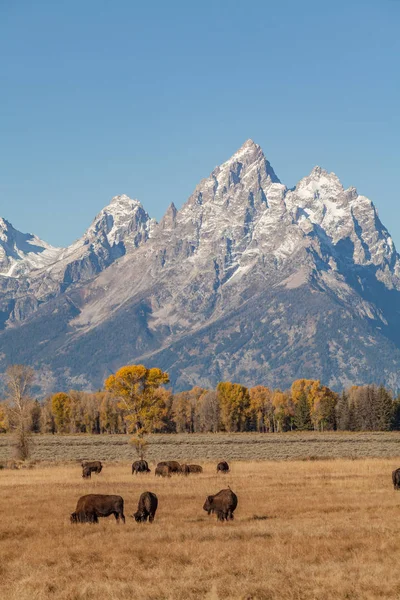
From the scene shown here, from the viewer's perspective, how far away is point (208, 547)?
26.2 m

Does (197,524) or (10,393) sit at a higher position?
(10,393)

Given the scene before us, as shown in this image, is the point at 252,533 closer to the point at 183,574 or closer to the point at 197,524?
the point at 197,524

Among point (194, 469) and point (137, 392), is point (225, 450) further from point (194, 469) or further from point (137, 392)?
point (194, 469)

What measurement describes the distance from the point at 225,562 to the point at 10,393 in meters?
57.0

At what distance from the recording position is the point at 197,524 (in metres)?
32.8

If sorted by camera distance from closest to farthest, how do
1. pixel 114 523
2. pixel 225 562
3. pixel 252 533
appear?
1. pixel 225 562
2. pixel 252 533
3. pixel 114 523

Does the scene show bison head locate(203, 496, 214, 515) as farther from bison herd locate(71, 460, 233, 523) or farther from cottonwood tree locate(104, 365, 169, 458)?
cottonwood tree locate(104, 365, 169, 458)

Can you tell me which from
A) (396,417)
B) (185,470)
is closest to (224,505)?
(185,470)

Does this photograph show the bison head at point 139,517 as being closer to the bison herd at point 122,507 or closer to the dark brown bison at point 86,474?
the bison herd at point 122,507

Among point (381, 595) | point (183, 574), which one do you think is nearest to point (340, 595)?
point (381, 595)

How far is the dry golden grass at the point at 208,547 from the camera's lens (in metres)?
20.8

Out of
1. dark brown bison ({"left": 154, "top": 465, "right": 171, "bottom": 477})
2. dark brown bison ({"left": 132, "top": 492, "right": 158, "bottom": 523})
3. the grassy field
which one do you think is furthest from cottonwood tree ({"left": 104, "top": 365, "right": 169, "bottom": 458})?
dark brown bison ({"left": 132, "top": 492, "right": 158, "bottom": 523})

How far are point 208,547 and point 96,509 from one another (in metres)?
8.48

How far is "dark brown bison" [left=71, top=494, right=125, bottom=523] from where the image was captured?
32.9 meters
